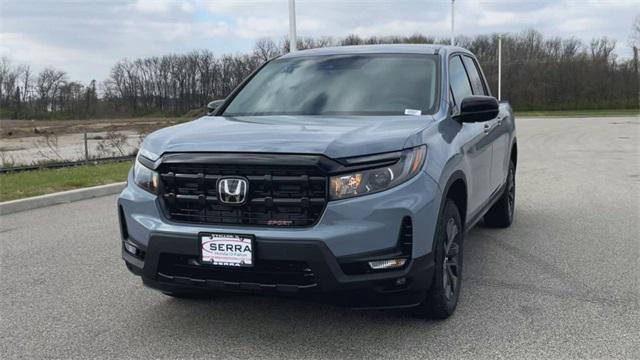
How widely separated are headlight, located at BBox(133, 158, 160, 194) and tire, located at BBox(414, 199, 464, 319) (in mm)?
1682

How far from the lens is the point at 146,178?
3.78 metres

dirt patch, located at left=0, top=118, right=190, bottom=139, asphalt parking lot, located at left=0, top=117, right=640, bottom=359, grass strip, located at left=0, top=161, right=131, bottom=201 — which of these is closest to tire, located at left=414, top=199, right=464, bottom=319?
asphalt parking lot, located at left=0, top=117, right=640, bottom=359

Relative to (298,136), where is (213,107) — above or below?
above

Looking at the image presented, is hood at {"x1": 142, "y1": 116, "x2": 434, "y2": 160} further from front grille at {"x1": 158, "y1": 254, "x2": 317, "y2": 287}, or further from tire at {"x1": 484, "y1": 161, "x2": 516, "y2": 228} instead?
tire at {"x1": 484, "y1": 161, "x2": 516, "y2": 228}

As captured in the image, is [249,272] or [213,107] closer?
[249,272]

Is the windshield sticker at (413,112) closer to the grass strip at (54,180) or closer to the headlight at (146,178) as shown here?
the headlight at (146,178)

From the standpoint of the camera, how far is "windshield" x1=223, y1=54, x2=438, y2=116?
14.7ft

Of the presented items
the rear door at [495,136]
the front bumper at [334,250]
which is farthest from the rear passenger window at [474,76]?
the front bumper at [334,250]

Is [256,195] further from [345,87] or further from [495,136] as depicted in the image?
[495,136]

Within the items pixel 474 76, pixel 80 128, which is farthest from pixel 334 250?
pixel 80 128

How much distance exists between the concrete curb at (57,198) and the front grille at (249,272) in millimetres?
5585

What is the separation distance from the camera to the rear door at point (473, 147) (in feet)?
15.1

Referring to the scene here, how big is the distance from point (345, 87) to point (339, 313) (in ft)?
5.45

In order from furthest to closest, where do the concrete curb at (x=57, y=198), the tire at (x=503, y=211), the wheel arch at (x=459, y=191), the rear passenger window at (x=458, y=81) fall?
the concrete curb at (x=57, y=198)
the tire at (x=503, y=211)
the rear passenger window at (x=458, y=81)
the wheel arch at (x=459, y=191)
